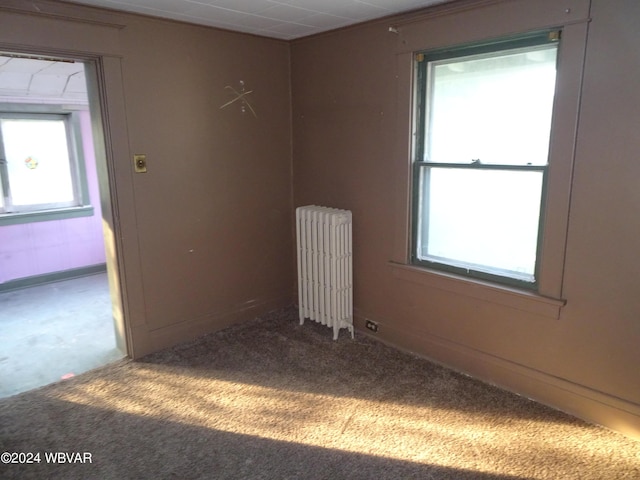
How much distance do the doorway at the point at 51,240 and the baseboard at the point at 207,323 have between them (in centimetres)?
24

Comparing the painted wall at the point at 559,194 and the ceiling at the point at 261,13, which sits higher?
the ceiling at the point at 261,13

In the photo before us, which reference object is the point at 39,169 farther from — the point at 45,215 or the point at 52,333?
the point at 52,333

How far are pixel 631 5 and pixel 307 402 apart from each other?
8.46 ft

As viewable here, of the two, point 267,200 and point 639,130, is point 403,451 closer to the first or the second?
point 639,130

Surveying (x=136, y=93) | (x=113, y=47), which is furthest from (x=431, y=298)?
(x=113, y=47)

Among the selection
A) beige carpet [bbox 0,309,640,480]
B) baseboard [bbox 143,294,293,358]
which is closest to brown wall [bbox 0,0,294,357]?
baseboard [bbox 143,294,293,358]

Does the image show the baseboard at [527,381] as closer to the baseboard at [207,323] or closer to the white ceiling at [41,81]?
the baseboard at [207,323]

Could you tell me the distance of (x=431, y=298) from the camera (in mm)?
3080

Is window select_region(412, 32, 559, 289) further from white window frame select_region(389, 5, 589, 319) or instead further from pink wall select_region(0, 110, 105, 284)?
pink wall select_region(0, 110, 105, 284)

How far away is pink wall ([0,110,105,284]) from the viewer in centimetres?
481

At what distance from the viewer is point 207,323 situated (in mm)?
3604

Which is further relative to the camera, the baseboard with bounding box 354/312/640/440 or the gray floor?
the gray floor

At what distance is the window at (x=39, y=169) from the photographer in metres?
4.78

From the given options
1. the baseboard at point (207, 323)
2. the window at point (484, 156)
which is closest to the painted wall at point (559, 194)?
the window at point (484, 156)
